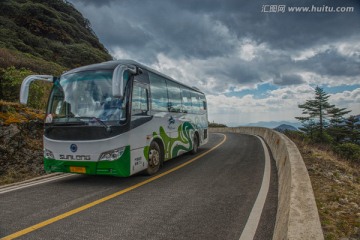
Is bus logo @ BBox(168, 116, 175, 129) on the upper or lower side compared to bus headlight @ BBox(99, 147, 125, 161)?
upper

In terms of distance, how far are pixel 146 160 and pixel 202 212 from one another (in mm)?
3025

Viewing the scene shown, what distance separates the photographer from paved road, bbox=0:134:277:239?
3.80m

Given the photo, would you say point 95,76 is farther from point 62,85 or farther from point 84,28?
point 84,28

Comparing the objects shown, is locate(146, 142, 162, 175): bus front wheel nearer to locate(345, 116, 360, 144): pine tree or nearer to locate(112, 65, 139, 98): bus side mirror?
locate(112, 65, 139, 98): bus side mirror

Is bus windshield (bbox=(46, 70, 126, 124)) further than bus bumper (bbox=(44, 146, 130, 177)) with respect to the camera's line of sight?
Yes

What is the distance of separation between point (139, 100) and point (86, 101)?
1.30 m

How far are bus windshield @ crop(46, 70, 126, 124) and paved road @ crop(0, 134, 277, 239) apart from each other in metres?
1.62

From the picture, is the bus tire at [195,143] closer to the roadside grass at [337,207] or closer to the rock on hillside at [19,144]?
the rock on hillside at [19,144]

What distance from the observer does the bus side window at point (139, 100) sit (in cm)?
682

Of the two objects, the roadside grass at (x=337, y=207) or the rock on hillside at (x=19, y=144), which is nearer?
the roadside grass at (x=337, y=207)

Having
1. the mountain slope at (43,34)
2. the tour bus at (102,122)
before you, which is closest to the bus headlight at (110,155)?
the tour bus at (102,122)

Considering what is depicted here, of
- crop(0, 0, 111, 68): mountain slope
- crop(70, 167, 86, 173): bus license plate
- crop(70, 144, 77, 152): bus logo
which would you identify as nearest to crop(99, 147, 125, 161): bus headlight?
crop(70, 167, 86, 173): bus license plate

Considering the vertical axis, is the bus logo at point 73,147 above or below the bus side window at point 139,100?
below

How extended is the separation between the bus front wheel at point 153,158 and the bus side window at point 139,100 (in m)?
1.08
